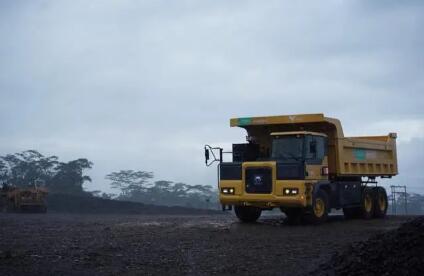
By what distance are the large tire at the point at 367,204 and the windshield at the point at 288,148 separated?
4.67m

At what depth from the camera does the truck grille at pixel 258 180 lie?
1638 centimetres

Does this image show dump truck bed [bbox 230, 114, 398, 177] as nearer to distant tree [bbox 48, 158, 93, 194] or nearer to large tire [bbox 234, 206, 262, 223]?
large tire [bbox 234, 206, 262, 223]

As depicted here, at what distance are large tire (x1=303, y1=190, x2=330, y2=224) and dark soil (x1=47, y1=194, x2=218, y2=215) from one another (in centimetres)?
1745

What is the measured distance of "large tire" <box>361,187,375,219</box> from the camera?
19.9 m

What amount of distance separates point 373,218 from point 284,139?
242 inches

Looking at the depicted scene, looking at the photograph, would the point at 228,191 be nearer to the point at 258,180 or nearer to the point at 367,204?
the point at 258,180

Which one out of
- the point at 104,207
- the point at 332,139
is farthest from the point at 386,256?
the point at 104,207

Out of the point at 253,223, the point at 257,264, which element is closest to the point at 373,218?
the point at 253,223

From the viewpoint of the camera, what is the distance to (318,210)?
55.6 ft

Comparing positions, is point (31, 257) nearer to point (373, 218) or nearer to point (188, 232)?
point (188, 232)

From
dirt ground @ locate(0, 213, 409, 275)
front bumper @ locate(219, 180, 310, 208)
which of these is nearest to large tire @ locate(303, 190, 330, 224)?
front bumper @ locate(219, 180, 310, 208)

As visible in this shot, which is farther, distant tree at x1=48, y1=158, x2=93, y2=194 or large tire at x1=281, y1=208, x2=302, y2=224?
distant tree at x1=48, y1=158, x2=93, y2=194

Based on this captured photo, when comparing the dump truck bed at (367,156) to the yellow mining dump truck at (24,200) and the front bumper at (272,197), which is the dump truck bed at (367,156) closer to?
the front bumper at (272,197)

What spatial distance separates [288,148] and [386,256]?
9.09m
